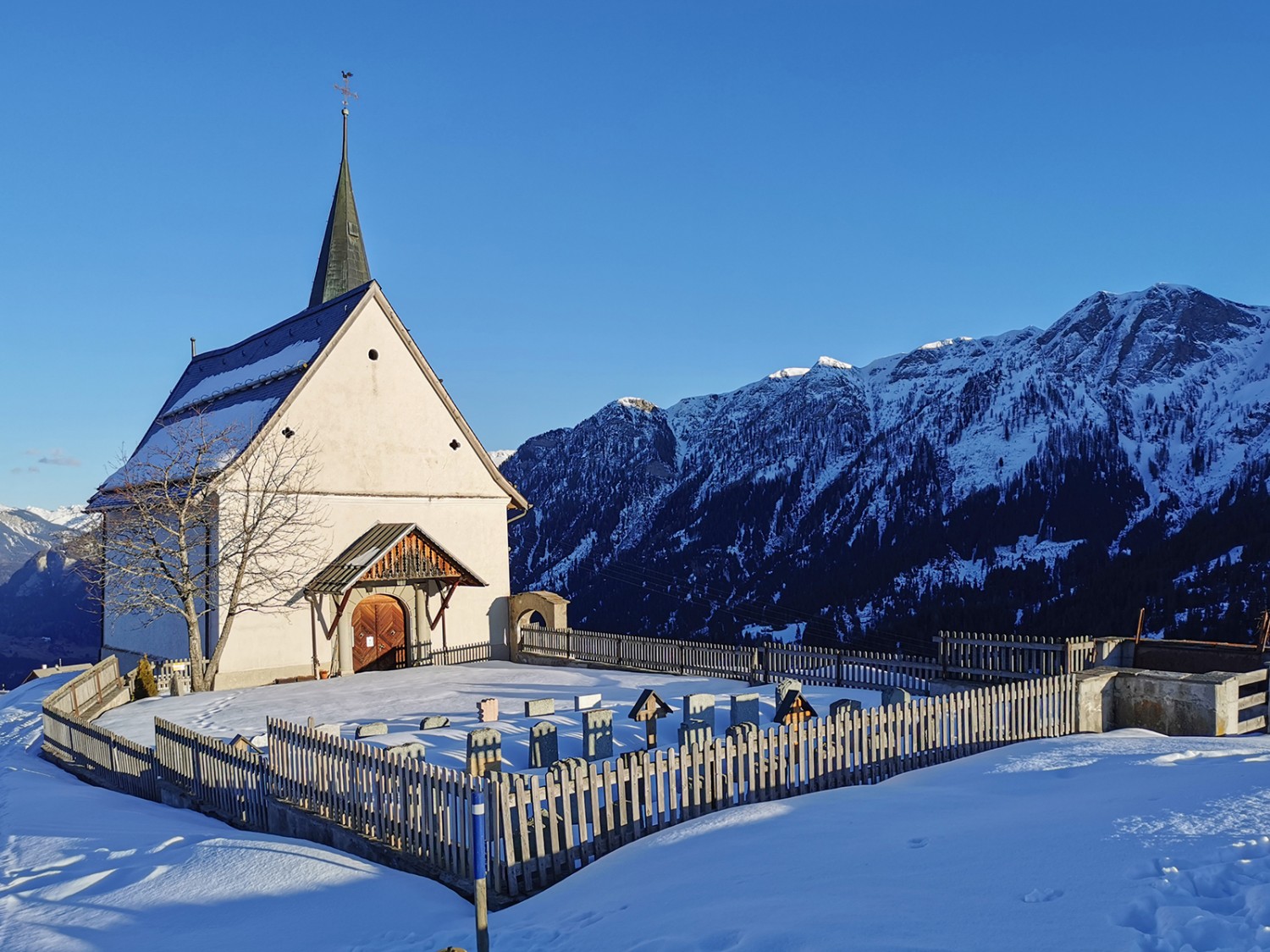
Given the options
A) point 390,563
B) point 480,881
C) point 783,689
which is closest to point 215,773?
point 480,881

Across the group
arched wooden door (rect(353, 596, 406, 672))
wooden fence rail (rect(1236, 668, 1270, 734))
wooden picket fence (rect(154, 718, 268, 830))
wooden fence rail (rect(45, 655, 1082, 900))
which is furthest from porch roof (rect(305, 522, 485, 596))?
wooden fence rail (rect(1236, 668, 1270, 734))

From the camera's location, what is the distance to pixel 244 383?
33.4m

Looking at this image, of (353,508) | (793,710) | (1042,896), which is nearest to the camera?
(1042,896)

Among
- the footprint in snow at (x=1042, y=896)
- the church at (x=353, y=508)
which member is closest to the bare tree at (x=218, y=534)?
the church at (x=353, y=508)

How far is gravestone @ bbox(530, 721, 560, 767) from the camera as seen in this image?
50.9 ft

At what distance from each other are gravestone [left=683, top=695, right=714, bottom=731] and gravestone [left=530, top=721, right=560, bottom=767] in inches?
122

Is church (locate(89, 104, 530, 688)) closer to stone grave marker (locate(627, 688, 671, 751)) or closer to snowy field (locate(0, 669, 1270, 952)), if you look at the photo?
stone grave marker (locate(627, 688, 671, 751))

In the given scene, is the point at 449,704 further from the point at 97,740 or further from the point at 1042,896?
the point at 1042,896

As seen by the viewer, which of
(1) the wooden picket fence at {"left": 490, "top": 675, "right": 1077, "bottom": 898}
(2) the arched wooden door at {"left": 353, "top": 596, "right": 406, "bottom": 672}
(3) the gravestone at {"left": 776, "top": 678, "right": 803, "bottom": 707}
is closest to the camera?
(1) the wooden picket fence at {"left": 490, "top": 675, "right": 1077, "bottom": 898}

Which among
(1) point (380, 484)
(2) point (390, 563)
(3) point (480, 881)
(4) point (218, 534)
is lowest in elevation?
(3) point (480, 881)

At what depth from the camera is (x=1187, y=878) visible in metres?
6.80

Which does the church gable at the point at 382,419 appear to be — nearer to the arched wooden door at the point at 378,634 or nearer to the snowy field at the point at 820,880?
the arched wooden door at the point at 378,634

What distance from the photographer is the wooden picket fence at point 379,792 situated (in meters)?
10.0

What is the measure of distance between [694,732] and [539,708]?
16.5ft
